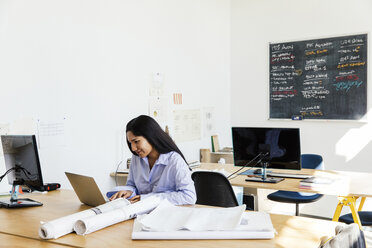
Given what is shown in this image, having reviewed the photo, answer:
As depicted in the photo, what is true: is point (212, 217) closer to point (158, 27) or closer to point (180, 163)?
point (180, 163)

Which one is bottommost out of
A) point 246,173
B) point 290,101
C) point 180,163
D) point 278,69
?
point 246,173

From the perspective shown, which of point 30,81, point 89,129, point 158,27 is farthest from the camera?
point 158,27

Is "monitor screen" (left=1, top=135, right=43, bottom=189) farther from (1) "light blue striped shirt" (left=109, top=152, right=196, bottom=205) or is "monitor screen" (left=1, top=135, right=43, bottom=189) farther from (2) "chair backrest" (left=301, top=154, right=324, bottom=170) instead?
(2) "chair backrest" (left=301, top=154, right=324, bottom=170)

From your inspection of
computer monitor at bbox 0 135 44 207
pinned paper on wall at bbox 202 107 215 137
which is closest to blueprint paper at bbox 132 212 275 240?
computer monitor at bbox 0 135 44 207

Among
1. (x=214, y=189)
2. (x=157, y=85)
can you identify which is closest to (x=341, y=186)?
(x=214, y=189)

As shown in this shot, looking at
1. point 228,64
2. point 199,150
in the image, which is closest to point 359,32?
point 228,64

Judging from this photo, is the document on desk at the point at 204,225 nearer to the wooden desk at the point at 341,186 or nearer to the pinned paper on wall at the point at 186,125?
the wooden desk at the point at 341,186

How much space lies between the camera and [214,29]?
528 cm

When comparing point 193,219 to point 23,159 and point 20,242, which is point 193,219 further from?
point 23,159

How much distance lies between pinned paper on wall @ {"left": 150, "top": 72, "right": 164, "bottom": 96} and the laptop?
6.65 ft

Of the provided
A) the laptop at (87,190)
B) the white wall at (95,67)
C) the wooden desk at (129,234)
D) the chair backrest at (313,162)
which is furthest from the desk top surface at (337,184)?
the laptop at (87,190)

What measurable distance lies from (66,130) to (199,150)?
2.08m

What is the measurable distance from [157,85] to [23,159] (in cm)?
211

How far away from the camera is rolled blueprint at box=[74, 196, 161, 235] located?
5.75ft
